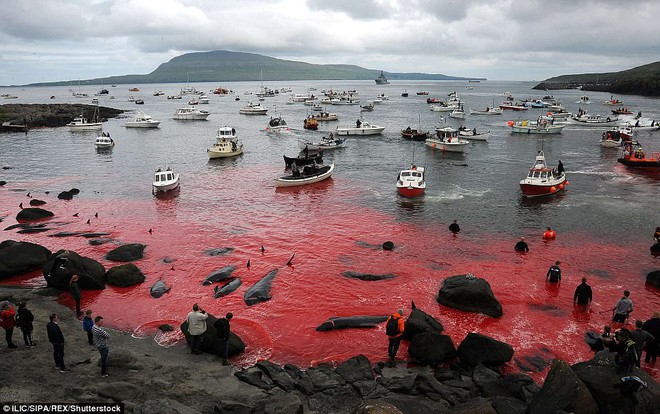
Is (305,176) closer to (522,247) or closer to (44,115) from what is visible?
(522,247)

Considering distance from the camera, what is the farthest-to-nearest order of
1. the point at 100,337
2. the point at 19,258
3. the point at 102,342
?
the point at 19,258
the point at 102,342
the point at 100,337

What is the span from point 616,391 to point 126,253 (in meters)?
27.5

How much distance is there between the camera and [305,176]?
166 ft

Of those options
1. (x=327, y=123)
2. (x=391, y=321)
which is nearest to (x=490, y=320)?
(x=391, y=321)

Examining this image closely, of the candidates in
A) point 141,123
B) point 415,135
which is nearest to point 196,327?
point 415,135

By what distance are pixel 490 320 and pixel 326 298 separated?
8476 millimetres

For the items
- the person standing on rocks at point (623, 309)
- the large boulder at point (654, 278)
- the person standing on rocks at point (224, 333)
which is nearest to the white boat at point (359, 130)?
the large boulder at point (654, 278)

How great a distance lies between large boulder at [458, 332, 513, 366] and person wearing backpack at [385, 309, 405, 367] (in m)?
2.67

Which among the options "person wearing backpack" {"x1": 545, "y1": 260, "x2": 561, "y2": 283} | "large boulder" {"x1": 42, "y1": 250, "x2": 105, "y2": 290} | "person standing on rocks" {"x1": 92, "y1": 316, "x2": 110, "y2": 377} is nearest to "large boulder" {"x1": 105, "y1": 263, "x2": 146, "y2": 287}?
"large boulder" {"x1": 42, "y1": 250, "x2": 105, "y2": 290}

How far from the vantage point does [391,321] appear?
17250mm

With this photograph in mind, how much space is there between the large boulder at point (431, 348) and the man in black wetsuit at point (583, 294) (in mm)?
9066

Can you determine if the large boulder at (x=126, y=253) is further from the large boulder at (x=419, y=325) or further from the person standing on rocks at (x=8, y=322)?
the large boulder at (x=419, y=325)

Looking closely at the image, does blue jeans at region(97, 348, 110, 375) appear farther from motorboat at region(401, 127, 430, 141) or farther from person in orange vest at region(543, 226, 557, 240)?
motorboat at region(401, 127, 430, 141)

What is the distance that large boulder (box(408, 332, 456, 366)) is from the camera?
17766 millimetres
